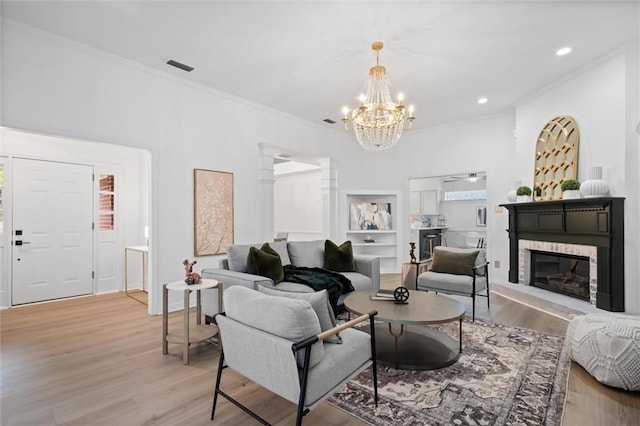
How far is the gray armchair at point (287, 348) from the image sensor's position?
5.51 ft

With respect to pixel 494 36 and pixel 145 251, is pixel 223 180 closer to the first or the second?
pixel 145 251

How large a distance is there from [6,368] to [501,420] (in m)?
3.78

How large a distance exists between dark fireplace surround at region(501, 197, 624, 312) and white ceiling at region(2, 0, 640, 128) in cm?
179

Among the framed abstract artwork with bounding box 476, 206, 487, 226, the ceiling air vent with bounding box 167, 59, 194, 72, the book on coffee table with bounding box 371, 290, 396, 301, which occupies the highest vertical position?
the ceiling air vent with bounding box 167, 59, 194, 72

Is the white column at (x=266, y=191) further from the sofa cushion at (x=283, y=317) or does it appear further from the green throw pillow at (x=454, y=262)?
the sofa cushion at (x=283, y=317)

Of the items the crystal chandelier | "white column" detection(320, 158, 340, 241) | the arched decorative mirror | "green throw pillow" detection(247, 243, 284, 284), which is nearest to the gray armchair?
"green throw pillow" detection(247, 243, 284, 284)

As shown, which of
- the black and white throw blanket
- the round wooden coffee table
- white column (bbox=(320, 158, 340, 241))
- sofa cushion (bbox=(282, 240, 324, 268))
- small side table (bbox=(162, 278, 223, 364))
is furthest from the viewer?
white column (bbox=(320, 158, 340, 241))

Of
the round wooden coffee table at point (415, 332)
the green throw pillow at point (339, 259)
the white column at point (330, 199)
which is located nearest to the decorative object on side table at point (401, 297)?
the round wooden coffee table at point (415, 332)

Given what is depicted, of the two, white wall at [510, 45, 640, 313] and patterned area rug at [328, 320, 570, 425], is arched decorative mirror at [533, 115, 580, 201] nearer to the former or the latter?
white wall at [510, 45, 640, 313]

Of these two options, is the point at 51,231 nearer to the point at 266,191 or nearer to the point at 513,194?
the point at 266,191

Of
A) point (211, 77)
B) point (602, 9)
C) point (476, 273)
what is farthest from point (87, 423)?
point (602, 9)

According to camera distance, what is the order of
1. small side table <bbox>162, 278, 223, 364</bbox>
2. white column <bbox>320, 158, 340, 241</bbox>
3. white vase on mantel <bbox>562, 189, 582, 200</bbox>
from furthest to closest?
white column <bbox>320, 158, 340, 241</bbox> → white vase on mantel <bbox>562, 189, 582, 200</bbox> → small side table <bbox>162, 278, 223, 364</bbox>

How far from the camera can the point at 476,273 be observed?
4.29 metres

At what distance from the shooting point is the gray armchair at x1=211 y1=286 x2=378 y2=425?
5.51 ft
